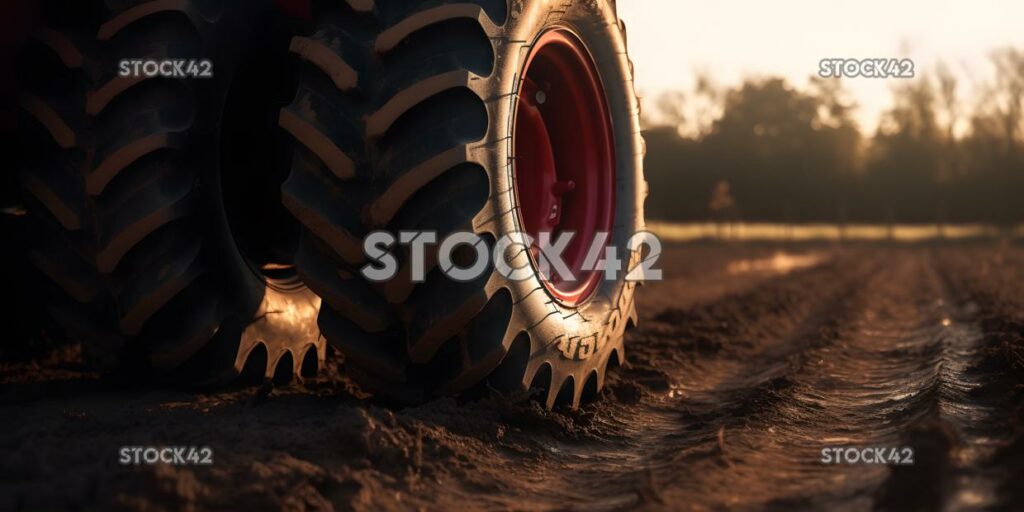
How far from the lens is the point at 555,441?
12.5 feet

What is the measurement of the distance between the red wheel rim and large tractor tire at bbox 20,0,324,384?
125 cm

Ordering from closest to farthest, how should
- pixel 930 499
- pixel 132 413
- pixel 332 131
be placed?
pixel 930 499, pixel 332 131, pixel 132 413

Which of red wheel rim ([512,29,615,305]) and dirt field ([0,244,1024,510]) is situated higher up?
red wheel rim ([512,29,615,305])

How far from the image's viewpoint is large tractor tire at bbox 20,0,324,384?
381cm

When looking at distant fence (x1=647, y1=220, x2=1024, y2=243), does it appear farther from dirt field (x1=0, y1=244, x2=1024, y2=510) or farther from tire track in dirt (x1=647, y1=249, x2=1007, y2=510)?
dirt field (x1=0, y1=244, x2=1024, y2=510)

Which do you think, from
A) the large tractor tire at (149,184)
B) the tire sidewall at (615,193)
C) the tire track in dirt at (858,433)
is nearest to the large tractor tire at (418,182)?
the tire sidewall at (615,193)

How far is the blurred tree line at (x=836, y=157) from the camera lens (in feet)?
148

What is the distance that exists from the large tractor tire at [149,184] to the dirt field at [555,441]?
0.25m

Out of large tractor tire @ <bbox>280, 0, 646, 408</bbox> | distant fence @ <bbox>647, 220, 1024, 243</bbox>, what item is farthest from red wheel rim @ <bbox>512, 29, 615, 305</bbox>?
distant fence @ <bbox>647, 220, 1024, 243</bbox>

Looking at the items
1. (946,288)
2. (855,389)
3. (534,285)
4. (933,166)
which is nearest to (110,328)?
(534,285)

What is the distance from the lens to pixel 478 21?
350cm

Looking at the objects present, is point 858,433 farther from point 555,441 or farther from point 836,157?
point 836,157

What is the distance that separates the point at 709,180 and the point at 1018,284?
30.9m

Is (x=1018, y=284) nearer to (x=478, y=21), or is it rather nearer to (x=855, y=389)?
(x=855, y=389)
